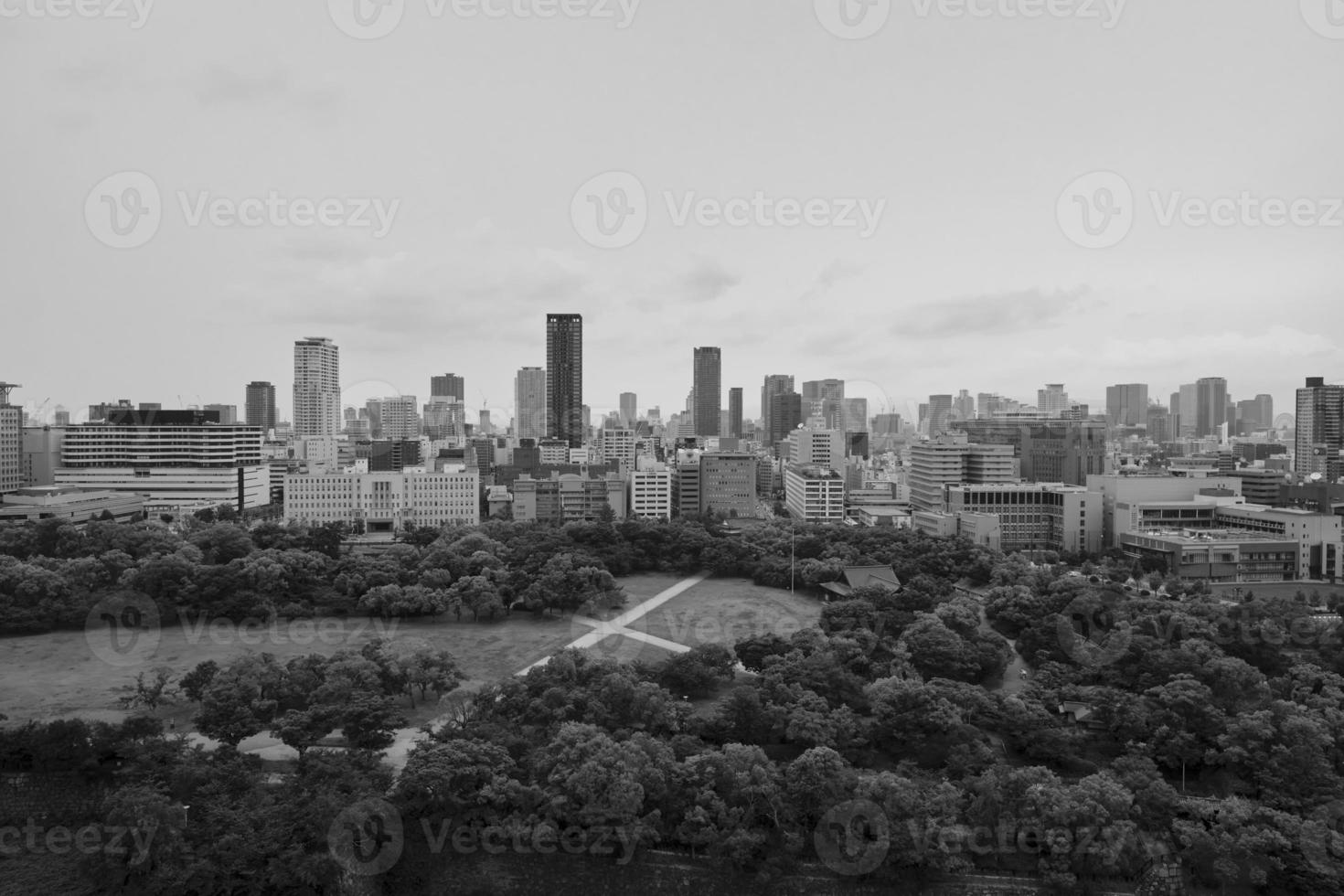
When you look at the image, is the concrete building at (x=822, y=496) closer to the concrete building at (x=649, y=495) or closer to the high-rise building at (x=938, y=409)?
the concrete building at (x=649, y=495)

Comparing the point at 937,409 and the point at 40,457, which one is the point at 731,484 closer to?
the point at 40,457

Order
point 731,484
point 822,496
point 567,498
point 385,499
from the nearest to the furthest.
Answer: point 385,499 < point 567,498 < point 822,496 < point 731,484

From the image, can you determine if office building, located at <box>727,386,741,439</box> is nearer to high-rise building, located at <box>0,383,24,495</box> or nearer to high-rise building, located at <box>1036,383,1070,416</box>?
high-rise building, located at <box>1036,383,1070,416</box>

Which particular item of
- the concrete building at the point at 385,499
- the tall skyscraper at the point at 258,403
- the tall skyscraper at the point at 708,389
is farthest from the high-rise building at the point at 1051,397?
the tall skyscraper at the point at 258,403

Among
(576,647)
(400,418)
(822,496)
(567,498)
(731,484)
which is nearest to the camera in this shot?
(576,647)

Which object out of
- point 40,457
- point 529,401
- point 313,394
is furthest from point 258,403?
point 40,457

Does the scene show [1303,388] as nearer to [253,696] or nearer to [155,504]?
[253,696]
